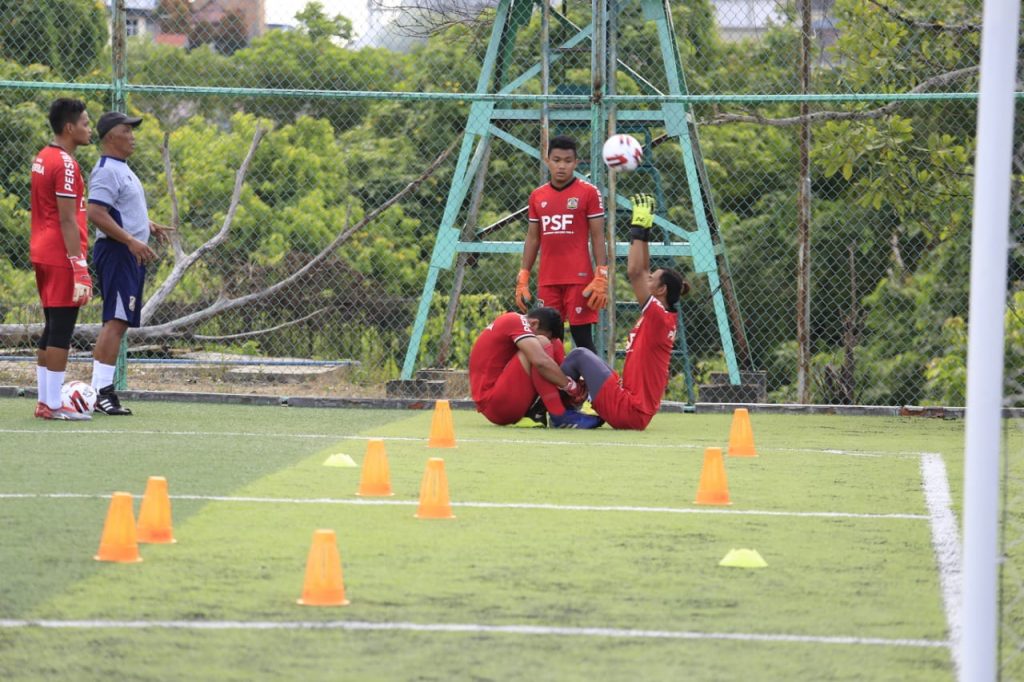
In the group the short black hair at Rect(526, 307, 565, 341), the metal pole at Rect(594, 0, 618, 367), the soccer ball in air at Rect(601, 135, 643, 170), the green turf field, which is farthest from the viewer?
the metal pole at Rect(594, 0, 618, 367)

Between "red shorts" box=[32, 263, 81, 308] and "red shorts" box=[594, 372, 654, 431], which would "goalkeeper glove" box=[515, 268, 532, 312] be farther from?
"red shorts" box=[32, 263, 81, 308]

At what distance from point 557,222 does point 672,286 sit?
1.26 meters

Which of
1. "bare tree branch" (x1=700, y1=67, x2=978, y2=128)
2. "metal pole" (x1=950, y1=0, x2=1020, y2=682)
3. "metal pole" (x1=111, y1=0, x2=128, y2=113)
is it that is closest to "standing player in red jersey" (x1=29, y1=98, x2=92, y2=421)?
"metal pole" (x1=111, y1=0, x2=128, y2=113)

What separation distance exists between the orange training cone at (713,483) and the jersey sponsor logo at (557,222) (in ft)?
16.3

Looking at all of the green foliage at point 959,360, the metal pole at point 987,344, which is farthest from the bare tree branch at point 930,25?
the metal pole at point 987,344

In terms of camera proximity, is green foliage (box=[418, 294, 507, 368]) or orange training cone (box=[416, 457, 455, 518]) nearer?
orange training cone (box=[416, 457, 455, 518])

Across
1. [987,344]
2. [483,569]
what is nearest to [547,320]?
[483,569]

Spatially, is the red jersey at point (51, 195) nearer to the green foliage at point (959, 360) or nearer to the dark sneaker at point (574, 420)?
the dark sneaker at point (574, 420)

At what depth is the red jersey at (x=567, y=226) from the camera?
12.6 m

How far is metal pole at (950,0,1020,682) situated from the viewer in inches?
147

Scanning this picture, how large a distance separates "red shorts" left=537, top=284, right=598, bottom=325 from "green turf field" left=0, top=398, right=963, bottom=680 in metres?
2.35

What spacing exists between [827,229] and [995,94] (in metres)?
23.7

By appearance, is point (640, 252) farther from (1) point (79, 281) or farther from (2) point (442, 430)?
(1) point (79, 281)

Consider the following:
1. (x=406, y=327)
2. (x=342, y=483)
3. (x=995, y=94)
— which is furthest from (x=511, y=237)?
(x=995, y=94)
